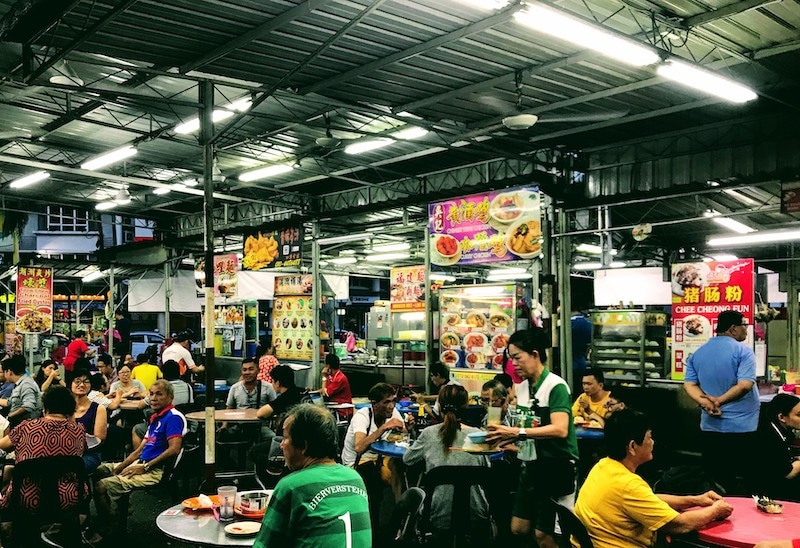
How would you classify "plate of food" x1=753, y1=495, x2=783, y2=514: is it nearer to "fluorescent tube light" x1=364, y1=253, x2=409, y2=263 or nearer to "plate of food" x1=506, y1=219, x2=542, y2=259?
"plate of food" x1=506, y1=219, x2=542, y2=259

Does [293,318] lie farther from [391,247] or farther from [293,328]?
[391,247]

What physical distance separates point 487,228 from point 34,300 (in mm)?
11982

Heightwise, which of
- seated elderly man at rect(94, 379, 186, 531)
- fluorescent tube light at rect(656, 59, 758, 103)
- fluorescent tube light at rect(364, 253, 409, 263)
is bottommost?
seated elderly man at rect(94, 379, 186, 531)

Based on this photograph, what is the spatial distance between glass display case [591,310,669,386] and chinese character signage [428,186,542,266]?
2.88m

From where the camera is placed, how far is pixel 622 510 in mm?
3662

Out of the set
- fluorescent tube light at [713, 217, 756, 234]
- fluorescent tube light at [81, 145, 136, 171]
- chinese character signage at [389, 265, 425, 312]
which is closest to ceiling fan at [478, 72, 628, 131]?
fluorescent tube light at [81, 145, 136, 171]

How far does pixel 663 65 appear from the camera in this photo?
21.3 feet

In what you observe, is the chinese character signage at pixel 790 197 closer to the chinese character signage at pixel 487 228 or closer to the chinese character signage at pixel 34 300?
the chinese character signage at pixel 487 228

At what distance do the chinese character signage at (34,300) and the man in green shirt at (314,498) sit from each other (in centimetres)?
1600

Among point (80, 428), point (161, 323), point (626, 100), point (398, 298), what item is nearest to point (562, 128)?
point (626, 100)

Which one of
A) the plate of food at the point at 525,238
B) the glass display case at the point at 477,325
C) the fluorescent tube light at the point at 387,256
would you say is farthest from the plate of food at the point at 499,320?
the fluorescent tube light at the point at 387,256

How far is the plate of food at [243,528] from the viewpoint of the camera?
3.65 meters

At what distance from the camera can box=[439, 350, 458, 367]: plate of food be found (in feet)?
39.9

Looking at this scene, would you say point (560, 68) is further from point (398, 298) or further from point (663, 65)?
point (398, 298)
